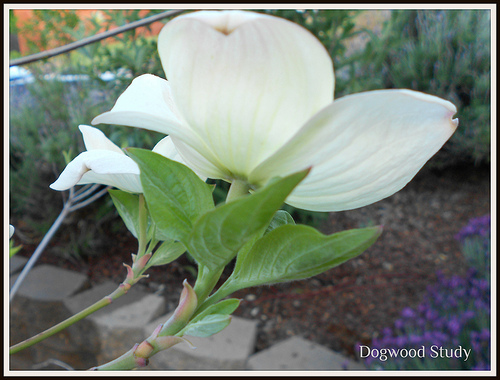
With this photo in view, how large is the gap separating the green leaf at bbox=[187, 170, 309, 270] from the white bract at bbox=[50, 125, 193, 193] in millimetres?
56

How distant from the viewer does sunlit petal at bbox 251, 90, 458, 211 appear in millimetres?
130

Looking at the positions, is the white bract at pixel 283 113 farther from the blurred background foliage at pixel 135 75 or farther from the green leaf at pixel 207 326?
the blurred background foliage at pixel 135 75

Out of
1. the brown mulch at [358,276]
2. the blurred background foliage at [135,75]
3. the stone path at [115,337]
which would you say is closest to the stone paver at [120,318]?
the stone path at [115,337]

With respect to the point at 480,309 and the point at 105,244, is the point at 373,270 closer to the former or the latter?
the point at 480,309

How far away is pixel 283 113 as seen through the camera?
0.46ft

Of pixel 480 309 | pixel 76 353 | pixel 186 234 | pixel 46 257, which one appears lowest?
pixel 76 353

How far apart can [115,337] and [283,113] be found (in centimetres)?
157

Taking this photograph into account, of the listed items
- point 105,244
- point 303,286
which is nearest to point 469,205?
point 303,286

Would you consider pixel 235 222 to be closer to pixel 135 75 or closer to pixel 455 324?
pixel 455 324

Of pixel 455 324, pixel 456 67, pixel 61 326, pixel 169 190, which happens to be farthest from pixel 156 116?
pixel 456 67

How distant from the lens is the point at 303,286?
1835 millimetres

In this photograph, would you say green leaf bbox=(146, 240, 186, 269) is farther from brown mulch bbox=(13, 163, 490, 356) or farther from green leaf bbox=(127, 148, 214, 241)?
brown mulch bbox=(13, 163, 490, 356)

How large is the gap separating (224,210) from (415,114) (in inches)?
2.8

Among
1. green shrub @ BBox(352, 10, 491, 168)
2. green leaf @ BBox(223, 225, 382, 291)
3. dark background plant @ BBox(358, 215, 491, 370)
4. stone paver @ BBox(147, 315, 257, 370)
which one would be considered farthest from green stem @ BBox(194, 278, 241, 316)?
green shrub @ BBox(352, 10, 491, 168)
